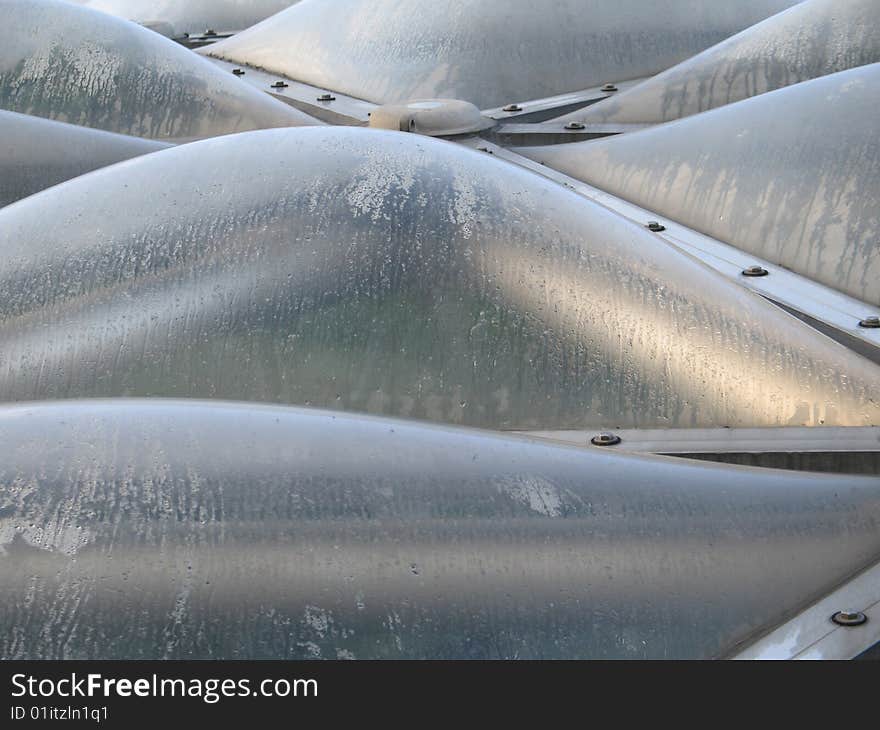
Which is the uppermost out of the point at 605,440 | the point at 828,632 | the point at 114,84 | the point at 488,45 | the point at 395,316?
the point at 488,45

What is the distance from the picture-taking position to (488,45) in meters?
7.43

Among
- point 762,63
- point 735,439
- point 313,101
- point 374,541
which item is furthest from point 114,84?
point 374,541

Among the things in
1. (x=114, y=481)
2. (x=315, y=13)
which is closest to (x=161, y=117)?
(x=315, y=13)

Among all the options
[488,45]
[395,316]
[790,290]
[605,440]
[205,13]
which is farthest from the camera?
[205,13]

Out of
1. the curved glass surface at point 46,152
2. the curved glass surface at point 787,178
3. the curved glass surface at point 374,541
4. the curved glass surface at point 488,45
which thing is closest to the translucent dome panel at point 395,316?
the curved glass surface at point 374,541

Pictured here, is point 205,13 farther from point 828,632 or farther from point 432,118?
point 828,632

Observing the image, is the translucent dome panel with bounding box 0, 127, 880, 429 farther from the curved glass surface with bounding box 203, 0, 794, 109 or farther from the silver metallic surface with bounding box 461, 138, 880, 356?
the curved glass surface with bounding box 203, 0, 794, 109

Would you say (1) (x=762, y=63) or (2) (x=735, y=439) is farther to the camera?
(1) (x=762, y=63)

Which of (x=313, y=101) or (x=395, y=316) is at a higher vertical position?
(x=313, y=101)

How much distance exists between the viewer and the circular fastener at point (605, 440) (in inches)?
138

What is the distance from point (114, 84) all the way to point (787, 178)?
3287mm

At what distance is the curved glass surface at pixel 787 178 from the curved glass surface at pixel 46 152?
1.94m

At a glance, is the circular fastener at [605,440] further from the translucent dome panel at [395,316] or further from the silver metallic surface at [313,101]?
the silver metallic surface at [313,101]

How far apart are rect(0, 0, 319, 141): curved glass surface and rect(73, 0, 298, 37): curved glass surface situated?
132 inches
